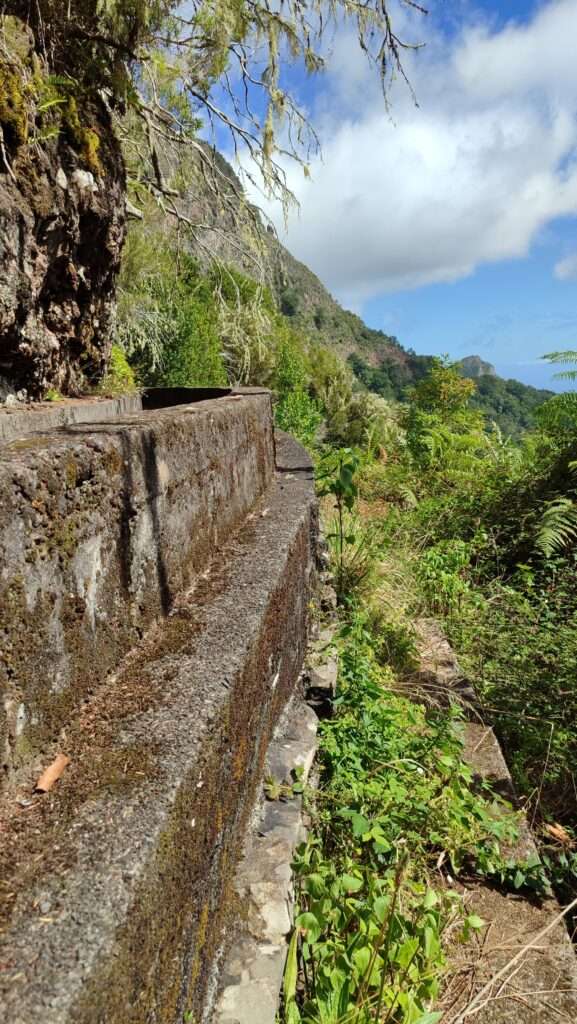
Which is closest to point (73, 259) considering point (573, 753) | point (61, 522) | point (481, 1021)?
point (61, 522)

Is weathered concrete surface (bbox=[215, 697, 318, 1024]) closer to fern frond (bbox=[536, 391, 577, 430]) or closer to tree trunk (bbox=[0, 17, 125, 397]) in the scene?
tree trunk (bbox=[0, 17, 125, 397])

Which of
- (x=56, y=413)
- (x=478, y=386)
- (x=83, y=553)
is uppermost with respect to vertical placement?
(x=478, y=386)

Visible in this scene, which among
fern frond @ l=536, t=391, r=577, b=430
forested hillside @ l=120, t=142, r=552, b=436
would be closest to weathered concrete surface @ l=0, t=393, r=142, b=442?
forested hillside @ l=120, t=142, r=552, b=436

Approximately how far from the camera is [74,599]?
1.12 m

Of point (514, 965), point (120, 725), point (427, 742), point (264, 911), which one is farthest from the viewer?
point (427, 742)

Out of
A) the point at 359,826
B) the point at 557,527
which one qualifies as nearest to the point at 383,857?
the point at 359,826

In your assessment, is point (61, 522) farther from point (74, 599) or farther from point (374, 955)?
point (374, 955)

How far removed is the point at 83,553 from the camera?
1160 millimetres

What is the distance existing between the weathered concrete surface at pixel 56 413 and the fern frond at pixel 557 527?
166 inches

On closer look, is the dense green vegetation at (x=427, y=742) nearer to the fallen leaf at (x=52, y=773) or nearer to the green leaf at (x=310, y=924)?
the green leaf at (x=310, y=924)

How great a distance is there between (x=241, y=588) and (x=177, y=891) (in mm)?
933

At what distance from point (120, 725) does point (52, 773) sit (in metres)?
0.17

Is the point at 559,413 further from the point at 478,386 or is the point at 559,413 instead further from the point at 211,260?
the point at 478,386

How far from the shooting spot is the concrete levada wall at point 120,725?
77cm
